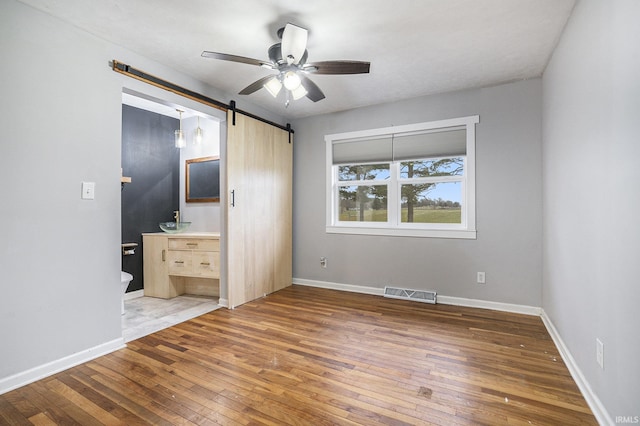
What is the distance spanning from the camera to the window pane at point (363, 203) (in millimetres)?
4188

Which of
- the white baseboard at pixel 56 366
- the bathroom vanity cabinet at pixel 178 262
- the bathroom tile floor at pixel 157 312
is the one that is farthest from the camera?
the bathroom vanity cabinet at pixel 178 262

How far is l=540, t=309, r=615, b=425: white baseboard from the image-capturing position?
155 cm

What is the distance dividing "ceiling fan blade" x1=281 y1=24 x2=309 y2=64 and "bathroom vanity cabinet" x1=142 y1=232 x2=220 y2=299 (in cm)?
239

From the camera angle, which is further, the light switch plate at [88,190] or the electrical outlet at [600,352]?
the light switch plate at [88,190]

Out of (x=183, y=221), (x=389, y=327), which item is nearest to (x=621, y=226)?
(x=389, y=327)

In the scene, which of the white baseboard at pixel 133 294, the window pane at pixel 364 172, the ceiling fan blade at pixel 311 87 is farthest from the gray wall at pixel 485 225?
the white baseboard at pixel 133 294

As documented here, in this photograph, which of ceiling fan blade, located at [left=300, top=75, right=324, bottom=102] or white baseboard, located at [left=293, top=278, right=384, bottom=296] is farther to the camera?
white baseboard, located at [left=293, top=278, right=384, bottom=296]

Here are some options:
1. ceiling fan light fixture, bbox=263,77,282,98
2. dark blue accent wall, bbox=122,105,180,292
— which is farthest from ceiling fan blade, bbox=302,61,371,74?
dark blue accent wall, bbox=122,105,180,292

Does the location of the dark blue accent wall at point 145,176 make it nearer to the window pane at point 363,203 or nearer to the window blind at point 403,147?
the window blind at point 403,147

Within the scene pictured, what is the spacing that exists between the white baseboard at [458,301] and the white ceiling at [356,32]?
2475mm

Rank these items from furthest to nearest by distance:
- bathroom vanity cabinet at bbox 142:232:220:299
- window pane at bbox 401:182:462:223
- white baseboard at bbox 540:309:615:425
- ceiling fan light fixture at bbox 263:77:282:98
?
bathroom vanity cabinet at bbox 142:232:220:299 < window pane at bbox 401:182:462:223 < ceiling fan light fixture at bbox 263:77:282:98 < white baseboard at bbox 540:309:615:425

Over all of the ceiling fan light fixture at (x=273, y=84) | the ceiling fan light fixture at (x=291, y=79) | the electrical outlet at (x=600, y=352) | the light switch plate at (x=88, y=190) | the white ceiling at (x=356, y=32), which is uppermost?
the white ceiling at (x=356, y=32)

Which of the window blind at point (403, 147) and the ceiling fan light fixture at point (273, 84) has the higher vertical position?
the ceiling fan light fixture at point (273, 84)

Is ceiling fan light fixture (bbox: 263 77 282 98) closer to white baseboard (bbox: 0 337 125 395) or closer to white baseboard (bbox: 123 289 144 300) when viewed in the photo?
white baseboard (bbox: 0 337 125 395)
